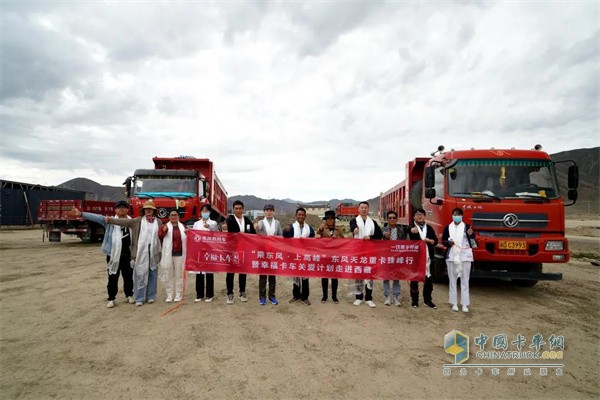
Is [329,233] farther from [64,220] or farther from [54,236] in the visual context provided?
[54,236]

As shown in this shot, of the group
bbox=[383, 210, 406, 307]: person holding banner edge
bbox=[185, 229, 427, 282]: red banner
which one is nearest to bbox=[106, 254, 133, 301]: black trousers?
bbox=[185, 229, 427, 282]: red banner

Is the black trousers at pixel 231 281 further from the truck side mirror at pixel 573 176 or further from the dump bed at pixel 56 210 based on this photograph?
the dump bed at pixel 56 210

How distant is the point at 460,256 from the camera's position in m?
5.53

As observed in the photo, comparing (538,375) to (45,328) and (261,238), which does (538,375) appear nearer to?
(261,238)

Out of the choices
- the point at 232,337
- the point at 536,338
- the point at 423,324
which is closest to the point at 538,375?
the point at 536,338

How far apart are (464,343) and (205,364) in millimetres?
3408

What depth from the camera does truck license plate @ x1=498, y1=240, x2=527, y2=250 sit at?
589 centimetres

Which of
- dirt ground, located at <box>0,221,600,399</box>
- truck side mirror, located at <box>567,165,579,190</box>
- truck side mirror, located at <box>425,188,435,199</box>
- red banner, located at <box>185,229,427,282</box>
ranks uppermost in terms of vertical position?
truck side mirror, located at <box>567,165,579,190</box>

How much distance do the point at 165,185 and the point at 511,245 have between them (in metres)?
10.4

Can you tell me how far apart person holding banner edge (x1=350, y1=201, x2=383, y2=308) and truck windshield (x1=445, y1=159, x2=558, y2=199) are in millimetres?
2083

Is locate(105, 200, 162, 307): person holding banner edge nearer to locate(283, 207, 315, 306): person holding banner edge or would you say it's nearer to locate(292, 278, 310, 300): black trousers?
locate(283, 207, 315, 306): person holding banner edge

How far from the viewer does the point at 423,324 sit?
4.89m

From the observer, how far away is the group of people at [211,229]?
555cm

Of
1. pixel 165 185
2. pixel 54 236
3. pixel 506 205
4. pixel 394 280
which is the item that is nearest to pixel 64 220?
pixel 54 236
